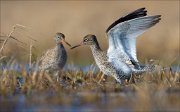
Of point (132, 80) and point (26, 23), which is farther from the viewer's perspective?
point (26, 23)

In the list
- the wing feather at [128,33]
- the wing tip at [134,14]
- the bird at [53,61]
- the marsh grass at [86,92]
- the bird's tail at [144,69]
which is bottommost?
the marsh grass at [86,92]

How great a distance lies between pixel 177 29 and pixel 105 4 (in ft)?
26.1

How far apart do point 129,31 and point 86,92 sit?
1.99 meters

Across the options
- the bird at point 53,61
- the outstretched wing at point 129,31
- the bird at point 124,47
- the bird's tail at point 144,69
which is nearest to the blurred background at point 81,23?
the bird at point 53,61

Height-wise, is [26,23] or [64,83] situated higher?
[26,23]

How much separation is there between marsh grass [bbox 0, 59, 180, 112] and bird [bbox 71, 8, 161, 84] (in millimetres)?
194

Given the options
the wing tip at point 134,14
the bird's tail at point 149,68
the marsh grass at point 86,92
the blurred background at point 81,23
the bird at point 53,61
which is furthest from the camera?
the blurred background at point 81,23

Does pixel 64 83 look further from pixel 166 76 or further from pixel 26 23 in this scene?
pixel 26 23

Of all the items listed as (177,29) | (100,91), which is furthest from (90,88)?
(177,29)

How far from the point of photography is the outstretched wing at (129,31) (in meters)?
13.9

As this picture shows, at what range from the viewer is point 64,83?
1406cm

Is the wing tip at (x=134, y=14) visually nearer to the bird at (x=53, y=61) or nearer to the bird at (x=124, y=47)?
the bird at (x=124, y=47)

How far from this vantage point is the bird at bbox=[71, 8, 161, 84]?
1392 centimetres

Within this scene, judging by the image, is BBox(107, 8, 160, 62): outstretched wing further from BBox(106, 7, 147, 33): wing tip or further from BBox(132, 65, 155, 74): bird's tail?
BBox(132, 65, 155, 74): bird's tail
